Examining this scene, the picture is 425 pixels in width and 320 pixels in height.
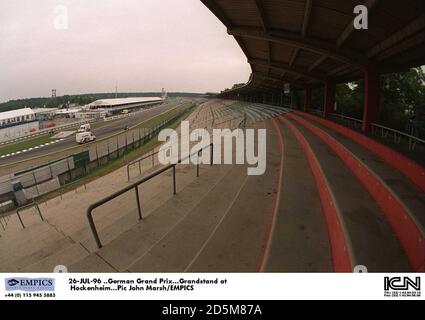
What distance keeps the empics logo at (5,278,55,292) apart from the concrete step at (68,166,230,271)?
282 mm

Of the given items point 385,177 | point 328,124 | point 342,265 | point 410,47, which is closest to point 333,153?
point 385,177

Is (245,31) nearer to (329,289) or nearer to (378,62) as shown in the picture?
(378,62)

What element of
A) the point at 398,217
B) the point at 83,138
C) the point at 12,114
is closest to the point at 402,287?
the point at 398,217

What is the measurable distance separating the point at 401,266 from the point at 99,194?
Answer: 10990 millimetres

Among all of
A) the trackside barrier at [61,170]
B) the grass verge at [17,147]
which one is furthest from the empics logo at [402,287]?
the grass verge at [17,147]

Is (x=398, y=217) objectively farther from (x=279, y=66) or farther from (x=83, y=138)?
(x=83, y=138)

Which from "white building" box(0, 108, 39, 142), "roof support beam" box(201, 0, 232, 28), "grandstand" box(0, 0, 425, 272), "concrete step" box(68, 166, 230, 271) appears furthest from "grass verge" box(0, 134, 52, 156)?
"concrete step" box(68, 166, 230, 271)

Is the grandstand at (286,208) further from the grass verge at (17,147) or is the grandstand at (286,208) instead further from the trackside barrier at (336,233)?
the grass verge at (17,147)

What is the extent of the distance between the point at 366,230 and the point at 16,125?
61.2 meters

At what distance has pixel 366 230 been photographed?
2639 millimetres

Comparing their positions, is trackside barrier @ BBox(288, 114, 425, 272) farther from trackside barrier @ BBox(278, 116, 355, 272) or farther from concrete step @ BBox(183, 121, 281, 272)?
concrete step @ BBox(183, 121, 281, 272)

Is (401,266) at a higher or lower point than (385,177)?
lower

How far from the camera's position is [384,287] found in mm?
2107

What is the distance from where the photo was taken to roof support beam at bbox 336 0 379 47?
14.1 feet
